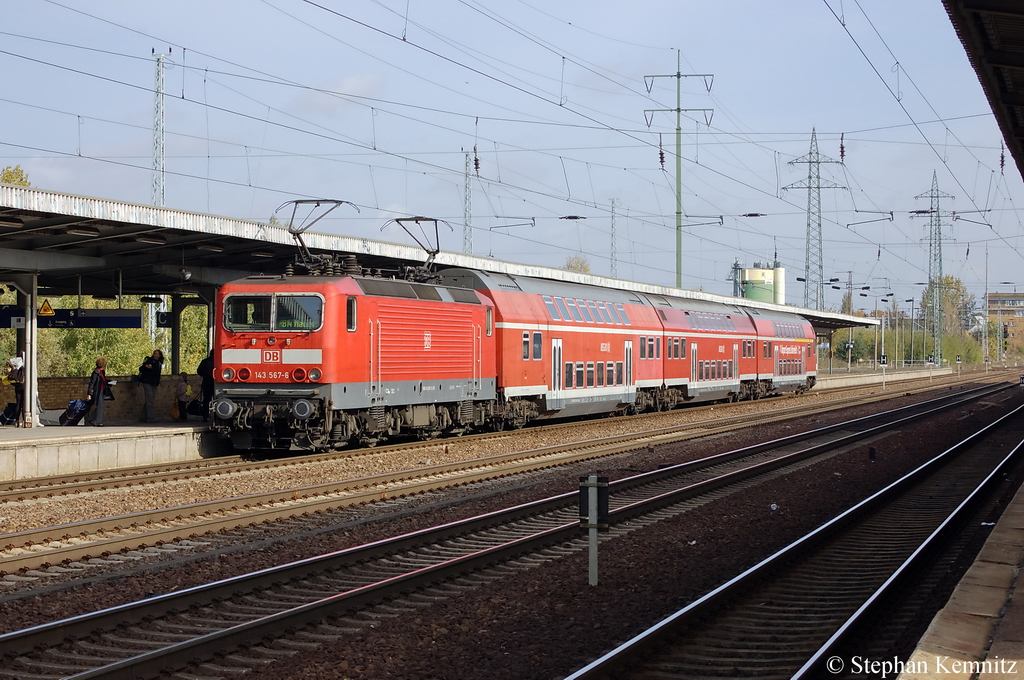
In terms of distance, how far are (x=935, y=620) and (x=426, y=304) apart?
15.3 metres

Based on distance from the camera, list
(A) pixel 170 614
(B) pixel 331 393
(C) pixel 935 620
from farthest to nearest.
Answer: (B) pixel 331 393
(A) pixel 170 614
(C) pixel 935 620

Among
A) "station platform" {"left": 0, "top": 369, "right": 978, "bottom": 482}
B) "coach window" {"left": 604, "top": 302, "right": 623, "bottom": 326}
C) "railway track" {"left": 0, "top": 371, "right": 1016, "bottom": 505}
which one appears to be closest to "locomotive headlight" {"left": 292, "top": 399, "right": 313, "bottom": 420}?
"railway track" {"left": 0, "top": 371, "right": 1016, "bottom": 505}

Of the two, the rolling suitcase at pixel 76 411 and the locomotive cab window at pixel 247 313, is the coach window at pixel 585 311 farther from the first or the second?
the rolling suitcase at pixel 76 411

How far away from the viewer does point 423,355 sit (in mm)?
21734

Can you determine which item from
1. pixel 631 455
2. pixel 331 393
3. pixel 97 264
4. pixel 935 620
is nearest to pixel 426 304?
pixel 331 393

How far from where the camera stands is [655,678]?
691 cm

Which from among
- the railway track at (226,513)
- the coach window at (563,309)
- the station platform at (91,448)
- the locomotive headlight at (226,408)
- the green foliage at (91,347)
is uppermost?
the coach window at (563,309)

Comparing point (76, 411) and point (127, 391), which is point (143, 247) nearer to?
point (76, 411)

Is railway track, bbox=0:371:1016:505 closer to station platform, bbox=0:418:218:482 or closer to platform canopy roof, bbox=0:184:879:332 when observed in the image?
station platform, bbox=0:418:218:482

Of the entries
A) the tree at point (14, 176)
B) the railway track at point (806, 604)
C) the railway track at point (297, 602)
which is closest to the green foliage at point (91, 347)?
the tree at point (14, 176)

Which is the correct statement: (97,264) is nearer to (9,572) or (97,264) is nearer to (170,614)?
(9,572)

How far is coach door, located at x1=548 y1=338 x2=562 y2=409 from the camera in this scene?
90.1 feet

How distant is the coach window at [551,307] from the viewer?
27.6 metres

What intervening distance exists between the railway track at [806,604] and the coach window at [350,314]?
984 cm
